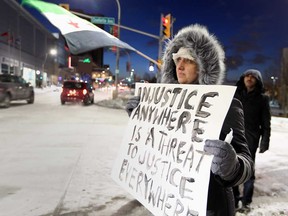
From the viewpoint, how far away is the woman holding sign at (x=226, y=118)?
172cm

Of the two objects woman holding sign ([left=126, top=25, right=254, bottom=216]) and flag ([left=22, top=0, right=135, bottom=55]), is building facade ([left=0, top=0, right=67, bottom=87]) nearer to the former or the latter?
flag ([left=22, top=0, right=135, bottom=55])

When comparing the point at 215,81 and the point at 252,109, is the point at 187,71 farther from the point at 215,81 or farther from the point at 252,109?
the point at 252,109

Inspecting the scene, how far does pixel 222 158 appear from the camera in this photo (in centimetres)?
168

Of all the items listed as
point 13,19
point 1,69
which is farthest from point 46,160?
Answer: point 13,19

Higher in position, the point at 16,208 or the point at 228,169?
the point at 228,169

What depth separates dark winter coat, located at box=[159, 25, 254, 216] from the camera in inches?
75.0

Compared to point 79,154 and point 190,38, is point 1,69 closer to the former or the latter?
point 79,154

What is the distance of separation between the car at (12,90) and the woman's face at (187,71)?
17915mm

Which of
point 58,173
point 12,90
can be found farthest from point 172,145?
point 12,90

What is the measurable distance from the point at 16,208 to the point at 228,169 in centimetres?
345

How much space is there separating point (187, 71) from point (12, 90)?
19217mm

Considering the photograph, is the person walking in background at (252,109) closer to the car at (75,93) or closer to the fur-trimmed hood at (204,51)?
the fur-trimmed hood at (204,51)

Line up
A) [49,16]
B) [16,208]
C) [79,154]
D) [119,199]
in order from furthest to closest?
[79,154], [119,199], [16,208], [49,16]

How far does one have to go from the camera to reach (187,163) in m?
1.95
